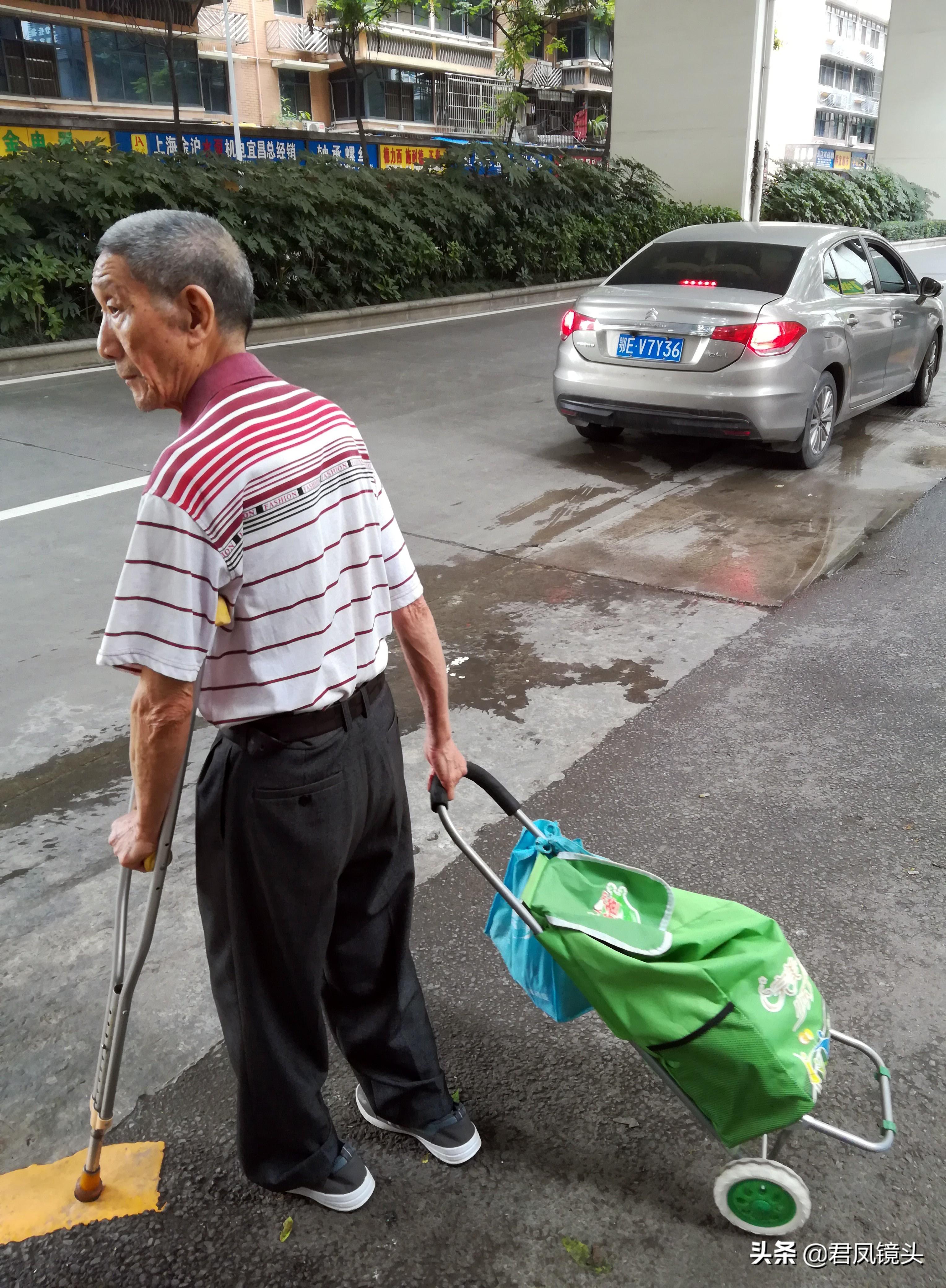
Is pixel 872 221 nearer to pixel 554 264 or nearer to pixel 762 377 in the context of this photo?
pixel 554 264

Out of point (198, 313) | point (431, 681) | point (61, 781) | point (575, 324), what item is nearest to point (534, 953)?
point (431, 681)

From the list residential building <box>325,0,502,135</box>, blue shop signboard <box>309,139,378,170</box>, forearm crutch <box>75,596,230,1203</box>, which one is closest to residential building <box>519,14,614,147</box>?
residential building <box>325,0,502,135</box>

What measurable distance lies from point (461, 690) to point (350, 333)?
392 inches

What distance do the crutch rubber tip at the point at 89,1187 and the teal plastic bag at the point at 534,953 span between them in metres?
0.91

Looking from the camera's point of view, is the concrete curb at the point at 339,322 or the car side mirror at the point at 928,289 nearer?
the car side mirror at the point at 928,289

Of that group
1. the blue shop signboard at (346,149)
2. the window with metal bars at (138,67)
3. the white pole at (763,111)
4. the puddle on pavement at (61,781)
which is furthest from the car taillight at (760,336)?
the window with metal bars at (138,67)

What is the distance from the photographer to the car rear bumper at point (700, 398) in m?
6.96

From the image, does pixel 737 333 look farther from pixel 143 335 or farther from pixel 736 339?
pixel 143 335

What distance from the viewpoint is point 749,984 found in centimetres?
191

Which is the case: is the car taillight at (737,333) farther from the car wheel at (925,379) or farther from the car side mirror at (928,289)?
the car wheel at (925,379)

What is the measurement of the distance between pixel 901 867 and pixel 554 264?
648 inches

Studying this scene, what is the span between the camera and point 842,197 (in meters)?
28.7

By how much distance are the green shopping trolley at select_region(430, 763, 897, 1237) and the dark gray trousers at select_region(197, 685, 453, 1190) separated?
0.22 meters

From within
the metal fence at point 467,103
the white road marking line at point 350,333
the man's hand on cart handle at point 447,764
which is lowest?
the white road marking line at point 350,333
